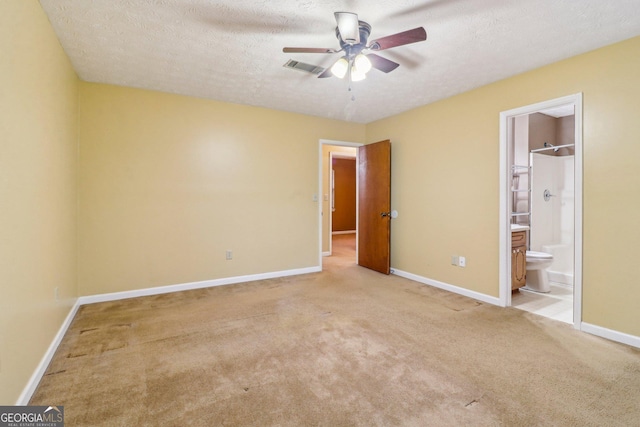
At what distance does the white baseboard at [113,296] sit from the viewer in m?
1.84

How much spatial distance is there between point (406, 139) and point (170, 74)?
3293mm

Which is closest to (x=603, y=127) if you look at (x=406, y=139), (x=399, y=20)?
(x=399, y=20)

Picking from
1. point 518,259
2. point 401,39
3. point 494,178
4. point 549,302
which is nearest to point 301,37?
point 401,39

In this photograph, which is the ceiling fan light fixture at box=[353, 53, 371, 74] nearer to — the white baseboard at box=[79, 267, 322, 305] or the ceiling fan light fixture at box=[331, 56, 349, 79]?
the ceiling fan light fixture at box=[331, 56, 349, 79]

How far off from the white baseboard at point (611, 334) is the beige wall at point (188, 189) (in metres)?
3.40

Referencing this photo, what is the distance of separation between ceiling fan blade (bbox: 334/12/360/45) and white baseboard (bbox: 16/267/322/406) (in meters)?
2.96

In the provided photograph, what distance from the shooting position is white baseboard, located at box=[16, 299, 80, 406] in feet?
5.68

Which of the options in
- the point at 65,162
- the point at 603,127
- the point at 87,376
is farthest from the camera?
the point at 65,162

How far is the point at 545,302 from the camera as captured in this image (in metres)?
3.54

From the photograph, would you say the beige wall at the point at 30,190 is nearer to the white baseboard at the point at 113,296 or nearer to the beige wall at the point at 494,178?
the white baseboard at the point at 113,296

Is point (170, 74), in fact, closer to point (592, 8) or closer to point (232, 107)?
point (232, 107)

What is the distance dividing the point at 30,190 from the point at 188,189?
204cm

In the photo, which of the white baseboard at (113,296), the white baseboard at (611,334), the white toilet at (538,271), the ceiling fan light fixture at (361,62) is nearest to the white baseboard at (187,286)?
the white baseboard at (113,296)

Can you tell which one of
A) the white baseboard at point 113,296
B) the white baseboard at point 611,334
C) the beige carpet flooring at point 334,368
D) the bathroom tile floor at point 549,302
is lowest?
the beige carpet flooring at point 334,368
